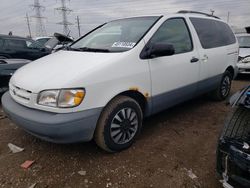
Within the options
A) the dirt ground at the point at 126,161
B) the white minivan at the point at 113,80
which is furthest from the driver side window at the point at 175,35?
the dirt ground at the point at 126,161

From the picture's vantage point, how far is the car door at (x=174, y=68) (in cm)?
297

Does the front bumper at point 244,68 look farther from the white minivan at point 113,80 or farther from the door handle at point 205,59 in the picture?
the door handle at point 205,59

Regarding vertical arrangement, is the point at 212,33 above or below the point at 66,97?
above

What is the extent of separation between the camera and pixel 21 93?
8.34 ft

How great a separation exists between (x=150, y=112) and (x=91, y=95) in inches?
38.9

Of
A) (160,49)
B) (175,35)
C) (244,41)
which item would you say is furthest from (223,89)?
(244,41)

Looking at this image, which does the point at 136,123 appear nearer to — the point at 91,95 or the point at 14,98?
the point at 91,95

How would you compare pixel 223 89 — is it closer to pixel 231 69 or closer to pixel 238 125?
pixel 231 69

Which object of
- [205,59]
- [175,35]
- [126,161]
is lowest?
[126,161]

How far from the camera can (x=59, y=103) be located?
225 centimetres

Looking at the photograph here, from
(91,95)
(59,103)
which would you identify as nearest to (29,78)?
(59,103)

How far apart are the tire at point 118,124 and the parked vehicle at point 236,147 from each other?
112 cm

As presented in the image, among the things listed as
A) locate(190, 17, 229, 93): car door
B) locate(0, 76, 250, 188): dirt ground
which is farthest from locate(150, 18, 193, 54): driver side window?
locate(0, 76, 250, 188): dirt ground

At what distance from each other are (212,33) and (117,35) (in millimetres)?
1937
